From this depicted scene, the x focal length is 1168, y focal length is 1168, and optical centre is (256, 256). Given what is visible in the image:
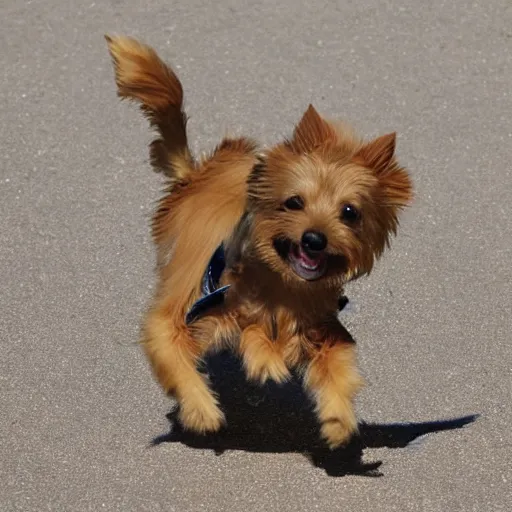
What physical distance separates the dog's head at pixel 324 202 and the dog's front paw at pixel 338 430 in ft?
1.49

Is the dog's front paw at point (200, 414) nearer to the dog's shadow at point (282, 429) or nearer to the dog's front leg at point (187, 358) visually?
the dog's front leg at point (187, 358)

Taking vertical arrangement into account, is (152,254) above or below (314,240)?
below

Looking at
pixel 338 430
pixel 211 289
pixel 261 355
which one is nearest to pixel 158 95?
pixel 211 289

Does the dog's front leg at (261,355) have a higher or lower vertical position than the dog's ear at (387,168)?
lower

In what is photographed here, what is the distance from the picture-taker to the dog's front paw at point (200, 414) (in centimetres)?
377

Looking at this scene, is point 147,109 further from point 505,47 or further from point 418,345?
point 505,47

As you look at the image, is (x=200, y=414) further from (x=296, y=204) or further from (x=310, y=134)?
(x=310, y=134)

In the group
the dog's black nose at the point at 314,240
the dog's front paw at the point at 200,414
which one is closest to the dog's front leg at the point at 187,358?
the dog's front paw at the point at 200,414

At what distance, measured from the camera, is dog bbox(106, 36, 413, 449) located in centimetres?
358

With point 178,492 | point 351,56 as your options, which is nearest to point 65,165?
point 351,56

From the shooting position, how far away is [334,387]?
383cm

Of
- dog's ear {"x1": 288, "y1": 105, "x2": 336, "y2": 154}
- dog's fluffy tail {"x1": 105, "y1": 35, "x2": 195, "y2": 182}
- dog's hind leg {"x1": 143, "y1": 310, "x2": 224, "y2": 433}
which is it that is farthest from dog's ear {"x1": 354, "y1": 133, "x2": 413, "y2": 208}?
dog's fluffy tail {"x1": 105, "y1": 35, "x2": 195, "y2": 182}

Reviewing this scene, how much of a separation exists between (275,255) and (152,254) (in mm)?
1639

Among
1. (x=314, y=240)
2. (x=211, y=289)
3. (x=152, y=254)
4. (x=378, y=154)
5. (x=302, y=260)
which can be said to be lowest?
(x=152, y=254)
